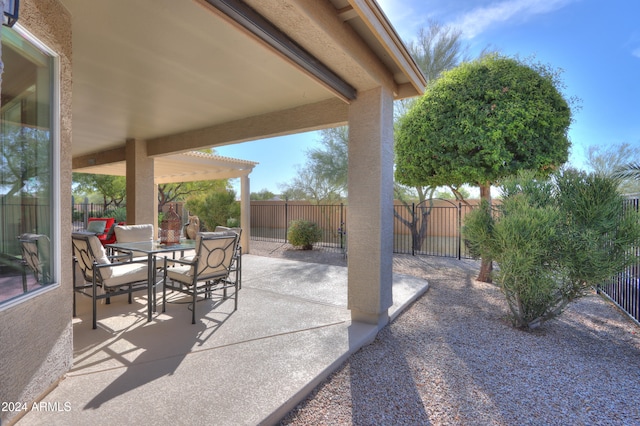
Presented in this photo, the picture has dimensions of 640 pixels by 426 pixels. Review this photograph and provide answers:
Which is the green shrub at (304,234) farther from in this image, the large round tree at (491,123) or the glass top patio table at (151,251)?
the glass top patio table at (151,251)

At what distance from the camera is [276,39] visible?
244 cm

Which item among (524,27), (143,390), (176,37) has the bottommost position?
(143,390)

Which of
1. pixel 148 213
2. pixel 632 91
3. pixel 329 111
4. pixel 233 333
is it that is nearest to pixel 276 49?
pixel 329 111

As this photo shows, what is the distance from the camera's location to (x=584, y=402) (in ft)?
7.73

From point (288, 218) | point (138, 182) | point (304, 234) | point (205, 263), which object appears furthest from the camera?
point (288, 218)

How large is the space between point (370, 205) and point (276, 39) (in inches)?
75.9

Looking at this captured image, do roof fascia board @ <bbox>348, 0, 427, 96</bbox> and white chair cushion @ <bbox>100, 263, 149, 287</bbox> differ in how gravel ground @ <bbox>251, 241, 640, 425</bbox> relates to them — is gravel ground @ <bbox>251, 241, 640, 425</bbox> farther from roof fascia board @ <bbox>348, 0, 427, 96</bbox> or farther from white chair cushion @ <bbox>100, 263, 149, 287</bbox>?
roof fascia board @ <bbox>348, 0, 427, 96</bbox>

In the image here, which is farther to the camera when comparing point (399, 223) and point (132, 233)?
point (399, 223)

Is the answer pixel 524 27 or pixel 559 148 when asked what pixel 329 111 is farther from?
pixel 524 27

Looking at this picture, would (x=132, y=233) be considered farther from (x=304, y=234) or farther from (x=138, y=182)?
(x=304, y=234)

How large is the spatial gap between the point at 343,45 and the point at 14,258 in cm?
281

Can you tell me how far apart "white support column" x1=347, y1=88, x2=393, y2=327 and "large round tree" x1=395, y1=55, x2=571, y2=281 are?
2252mm

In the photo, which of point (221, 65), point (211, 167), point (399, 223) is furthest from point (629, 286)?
point (399, 223)

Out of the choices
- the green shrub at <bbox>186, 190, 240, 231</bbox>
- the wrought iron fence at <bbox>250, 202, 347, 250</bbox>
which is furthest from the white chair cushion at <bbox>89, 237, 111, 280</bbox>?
the green shrub at <bbox>186, 190, 240, 231</bbox>
